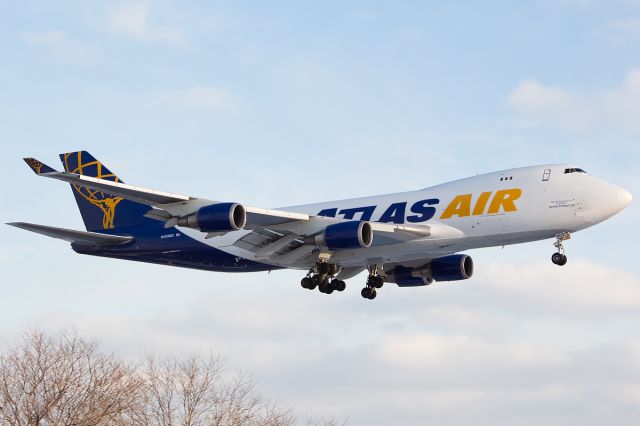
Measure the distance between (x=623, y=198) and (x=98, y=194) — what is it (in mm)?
24841

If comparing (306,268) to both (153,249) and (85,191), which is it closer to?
(153,249)

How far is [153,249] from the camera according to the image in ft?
→ 157

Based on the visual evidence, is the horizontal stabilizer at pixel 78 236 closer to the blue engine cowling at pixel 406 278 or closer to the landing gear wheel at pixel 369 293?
the landing gear wheel at pixel 369 293

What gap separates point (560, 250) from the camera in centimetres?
4197

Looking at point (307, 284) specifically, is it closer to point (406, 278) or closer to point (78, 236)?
point (406, 278)

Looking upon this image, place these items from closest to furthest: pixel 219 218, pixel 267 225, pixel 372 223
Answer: pixel 219 218 → pixel 372 223 → pixel 267 225

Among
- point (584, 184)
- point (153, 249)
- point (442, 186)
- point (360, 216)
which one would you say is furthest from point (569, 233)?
point (153, 249)

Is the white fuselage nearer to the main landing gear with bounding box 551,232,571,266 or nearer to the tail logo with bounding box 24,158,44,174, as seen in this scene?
the main landing gear with bounding box 551,232,571,266

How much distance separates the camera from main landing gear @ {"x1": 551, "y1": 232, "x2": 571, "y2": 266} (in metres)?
41.7

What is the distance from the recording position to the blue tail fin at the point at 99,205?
4944 cm

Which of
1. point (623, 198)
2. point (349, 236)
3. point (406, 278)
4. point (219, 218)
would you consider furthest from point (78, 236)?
point (623, 198)

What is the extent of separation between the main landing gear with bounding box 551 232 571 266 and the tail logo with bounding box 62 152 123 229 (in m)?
20.4

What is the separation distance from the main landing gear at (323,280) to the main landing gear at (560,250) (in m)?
9.01

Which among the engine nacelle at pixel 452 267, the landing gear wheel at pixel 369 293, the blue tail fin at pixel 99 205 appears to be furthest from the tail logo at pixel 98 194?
the engine nacelle at pixel 452 267
